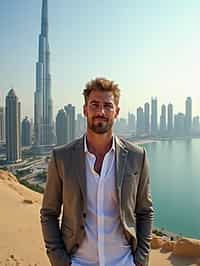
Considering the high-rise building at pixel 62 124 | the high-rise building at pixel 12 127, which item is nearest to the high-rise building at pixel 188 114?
the high-rise building at pixel 62 124

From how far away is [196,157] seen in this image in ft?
92.6

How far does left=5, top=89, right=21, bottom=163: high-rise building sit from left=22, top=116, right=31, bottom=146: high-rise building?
5765mm

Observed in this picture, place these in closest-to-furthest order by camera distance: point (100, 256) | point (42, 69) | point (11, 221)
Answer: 1. point (100, 256)
2. point (11, 221)
3. point (42, 69)

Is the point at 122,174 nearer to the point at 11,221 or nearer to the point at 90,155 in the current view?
the point at 90,155

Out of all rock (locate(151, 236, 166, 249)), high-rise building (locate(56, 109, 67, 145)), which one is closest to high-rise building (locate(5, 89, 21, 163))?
high-rise building (locate(56, 109, 67, 145))

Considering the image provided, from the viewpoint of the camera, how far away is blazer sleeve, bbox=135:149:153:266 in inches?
37.2

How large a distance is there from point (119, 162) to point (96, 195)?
0.10m

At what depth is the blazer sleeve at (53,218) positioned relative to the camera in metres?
0.89

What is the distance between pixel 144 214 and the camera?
0.98 m

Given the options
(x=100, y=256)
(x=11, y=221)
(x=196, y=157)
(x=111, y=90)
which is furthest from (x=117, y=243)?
(x=196, y=157)

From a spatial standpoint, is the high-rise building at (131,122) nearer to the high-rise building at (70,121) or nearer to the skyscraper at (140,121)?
the skyscraper at (140,121)

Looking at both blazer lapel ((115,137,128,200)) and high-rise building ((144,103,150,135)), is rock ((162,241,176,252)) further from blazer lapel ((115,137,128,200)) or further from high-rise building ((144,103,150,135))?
high-rise building ((144,103,150,135))

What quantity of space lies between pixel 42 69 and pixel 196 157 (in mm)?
39981

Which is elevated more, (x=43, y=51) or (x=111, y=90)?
(x=43, y=51)
